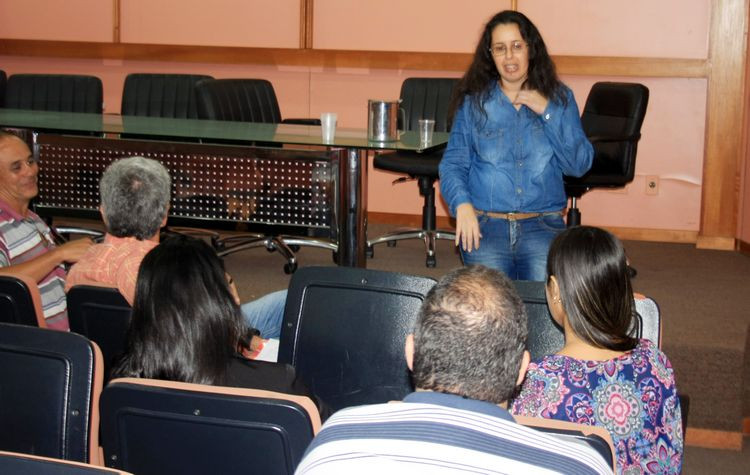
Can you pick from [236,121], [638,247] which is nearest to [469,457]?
[236,121]

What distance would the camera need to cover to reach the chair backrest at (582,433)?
1.37 m

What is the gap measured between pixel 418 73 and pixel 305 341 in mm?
4260

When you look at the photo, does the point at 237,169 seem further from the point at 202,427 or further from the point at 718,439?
the point at 202,427

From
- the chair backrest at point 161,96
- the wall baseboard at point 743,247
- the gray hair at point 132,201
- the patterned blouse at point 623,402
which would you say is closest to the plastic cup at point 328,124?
the chair backrest at point 161,96

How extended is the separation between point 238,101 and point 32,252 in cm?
232

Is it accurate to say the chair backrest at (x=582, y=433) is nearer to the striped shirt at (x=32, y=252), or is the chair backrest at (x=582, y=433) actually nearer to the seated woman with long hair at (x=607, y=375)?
the seated woman with long hair at (x=607, y=375)

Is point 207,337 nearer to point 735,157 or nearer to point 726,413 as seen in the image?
point 726,413

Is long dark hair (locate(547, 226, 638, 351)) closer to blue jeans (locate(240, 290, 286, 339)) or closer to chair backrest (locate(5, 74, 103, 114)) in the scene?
blue jeans (locate(240, 290, 286, 339))

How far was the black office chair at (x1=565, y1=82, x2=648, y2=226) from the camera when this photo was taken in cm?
484

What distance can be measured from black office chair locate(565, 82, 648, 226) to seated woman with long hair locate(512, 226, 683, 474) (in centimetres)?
285

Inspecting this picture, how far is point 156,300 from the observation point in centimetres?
184

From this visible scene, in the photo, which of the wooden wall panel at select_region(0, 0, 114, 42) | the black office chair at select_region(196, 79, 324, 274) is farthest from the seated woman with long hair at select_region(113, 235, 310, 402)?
the wooden wall panel at select_region(0, 0, 114, 42)

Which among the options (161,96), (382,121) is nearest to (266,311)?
(382,121)

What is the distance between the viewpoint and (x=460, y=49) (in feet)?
20.5
